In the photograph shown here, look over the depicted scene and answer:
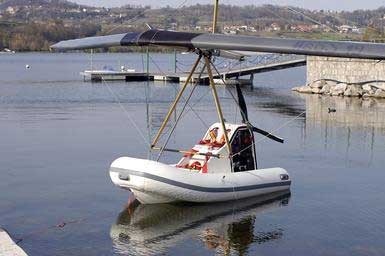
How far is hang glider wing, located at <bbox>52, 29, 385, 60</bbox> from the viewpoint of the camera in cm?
1891

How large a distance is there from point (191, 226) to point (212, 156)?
3.08 m

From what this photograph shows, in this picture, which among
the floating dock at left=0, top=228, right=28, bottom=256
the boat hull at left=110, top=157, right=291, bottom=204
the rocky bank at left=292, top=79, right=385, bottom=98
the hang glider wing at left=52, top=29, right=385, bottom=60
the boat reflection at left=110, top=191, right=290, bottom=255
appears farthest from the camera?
the rocky bank at left=292, top=79, right=385, bottom=98

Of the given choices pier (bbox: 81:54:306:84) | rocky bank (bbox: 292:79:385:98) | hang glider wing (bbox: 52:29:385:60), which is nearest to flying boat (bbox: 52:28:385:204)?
hang glider wing (bbox: 52:29:385:60)

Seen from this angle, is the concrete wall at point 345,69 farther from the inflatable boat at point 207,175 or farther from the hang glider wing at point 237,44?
the hang glider wing at point 237,44

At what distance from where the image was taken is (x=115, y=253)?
17.9 m

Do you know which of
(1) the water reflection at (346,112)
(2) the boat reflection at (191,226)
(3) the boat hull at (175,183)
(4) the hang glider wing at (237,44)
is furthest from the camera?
(1) the water reflection at (346,112)

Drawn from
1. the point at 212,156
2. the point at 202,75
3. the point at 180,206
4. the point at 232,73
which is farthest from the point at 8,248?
the point at 232,73

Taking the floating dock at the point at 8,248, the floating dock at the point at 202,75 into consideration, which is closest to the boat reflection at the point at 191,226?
the floating dock at the point at 8,248

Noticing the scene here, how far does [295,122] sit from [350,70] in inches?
879

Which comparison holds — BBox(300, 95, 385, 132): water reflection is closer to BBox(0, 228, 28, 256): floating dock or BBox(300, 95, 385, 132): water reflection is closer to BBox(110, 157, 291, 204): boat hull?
BBox(110, 157, 291, 204): boat hull

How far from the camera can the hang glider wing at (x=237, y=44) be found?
744 inches

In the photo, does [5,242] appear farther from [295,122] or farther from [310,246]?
[295,122]

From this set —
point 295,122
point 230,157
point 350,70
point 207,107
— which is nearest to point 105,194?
point 230,157

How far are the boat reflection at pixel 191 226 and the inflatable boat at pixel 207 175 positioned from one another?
34cm
